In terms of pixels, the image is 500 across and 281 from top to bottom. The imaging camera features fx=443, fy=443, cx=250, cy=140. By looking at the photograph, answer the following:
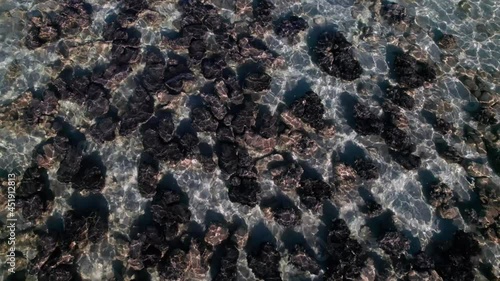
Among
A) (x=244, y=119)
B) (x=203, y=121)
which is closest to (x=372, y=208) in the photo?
(x=244, y=119)

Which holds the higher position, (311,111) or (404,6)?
(404,6)

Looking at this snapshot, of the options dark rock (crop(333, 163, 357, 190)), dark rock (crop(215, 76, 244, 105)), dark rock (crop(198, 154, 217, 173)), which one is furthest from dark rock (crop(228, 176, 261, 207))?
dark rock (crop(215, 76, 244, 105))

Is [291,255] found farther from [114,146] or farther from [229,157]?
[114,146]

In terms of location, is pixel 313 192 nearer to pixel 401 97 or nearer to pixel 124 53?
pixel 401 97

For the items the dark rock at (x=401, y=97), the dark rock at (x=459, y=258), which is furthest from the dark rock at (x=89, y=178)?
the dark rock at (x=459, y=258)

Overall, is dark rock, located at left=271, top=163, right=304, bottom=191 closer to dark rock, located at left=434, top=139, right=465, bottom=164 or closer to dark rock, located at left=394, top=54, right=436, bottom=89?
dark rock, located at left=434, top=139, right=465, bottom=164

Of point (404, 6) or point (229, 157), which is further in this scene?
point (404, 6)

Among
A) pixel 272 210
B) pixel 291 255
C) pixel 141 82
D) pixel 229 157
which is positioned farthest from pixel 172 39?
pixel 291 255

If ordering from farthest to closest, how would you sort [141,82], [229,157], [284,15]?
[284,15], [141,82], [229,157]

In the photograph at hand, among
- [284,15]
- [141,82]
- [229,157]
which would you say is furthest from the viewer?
[284,15]
